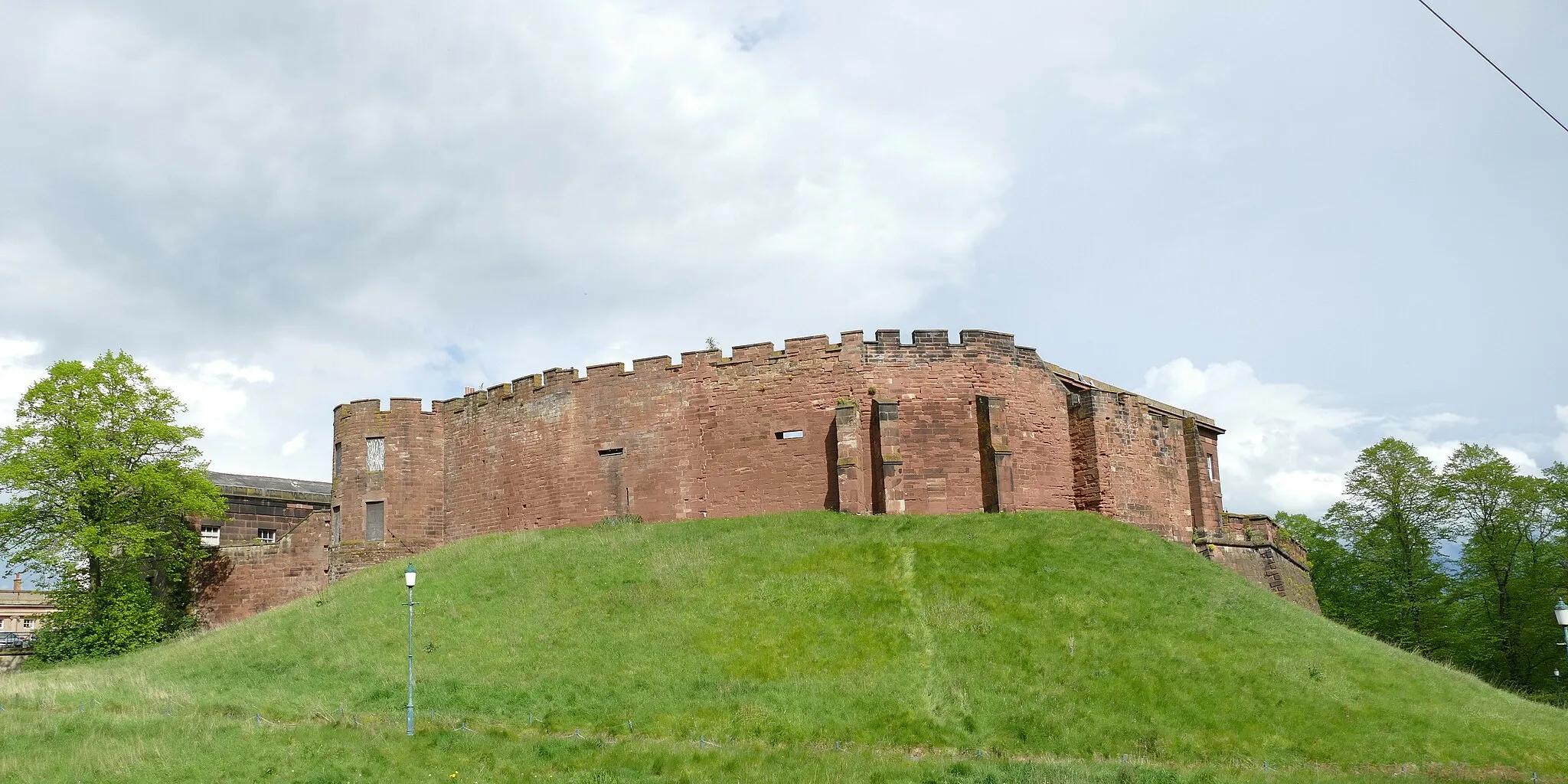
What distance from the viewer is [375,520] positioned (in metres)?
37.5

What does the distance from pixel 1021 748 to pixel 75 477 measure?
32773 millimetres

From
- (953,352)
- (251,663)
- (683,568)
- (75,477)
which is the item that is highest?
(953,352)

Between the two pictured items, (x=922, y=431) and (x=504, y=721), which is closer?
(x=504, y=721)

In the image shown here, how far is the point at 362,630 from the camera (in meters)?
25.5

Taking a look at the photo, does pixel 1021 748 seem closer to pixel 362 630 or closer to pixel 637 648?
pixel 637 648

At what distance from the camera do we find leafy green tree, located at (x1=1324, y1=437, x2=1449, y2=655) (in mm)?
42188

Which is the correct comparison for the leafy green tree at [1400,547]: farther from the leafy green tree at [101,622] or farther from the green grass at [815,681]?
the leafy green tree at [101,622]

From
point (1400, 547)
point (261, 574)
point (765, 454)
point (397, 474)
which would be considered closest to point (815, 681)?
point (765, 454)

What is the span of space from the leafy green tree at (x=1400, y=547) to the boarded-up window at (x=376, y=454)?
40.6 m

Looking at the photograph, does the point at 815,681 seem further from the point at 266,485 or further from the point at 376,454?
the point at 266,485

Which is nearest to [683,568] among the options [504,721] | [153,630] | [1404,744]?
[504,721]

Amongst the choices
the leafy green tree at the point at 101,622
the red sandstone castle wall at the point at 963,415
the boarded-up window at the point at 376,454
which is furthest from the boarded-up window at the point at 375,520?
the red sandstone castle wall at the point at 963,415

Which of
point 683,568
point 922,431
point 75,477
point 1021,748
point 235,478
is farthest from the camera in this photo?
point 235,478

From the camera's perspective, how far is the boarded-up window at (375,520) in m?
37.4
